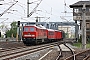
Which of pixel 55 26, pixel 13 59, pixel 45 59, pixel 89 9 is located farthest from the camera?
pixel 55 26

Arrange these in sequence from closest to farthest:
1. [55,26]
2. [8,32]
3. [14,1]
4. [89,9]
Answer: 1. [14,1]
2. [89,9]
3. [8,32]
4. [55,26]

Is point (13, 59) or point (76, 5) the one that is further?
point (76, 5)

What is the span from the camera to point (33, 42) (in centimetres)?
3438

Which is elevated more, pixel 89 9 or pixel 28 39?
pixel 89 9

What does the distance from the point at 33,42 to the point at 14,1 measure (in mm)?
6834

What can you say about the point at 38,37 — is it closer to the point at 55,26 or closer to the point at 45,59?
the point at 45,59

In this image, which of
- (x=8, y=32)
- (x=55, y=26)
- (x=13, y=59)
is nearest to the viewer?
(x=13, y=59)

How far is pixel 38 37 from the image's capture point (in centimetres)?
3569

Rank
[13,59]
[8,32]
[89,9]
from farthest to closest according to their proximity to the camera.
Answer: [8,32] < [89,9] < [13,59]

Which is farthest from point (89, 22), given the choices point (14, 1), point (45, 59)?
point (45, 59)

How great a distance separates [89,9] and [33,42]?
3543cm

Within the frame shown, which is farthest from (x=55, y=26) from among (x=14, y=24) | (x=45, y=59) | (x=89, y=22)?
(x=45, y=59)

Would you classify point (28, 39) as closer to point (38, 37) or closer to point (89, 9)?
point (38, 37)

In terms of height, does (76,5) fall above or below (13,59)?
above
